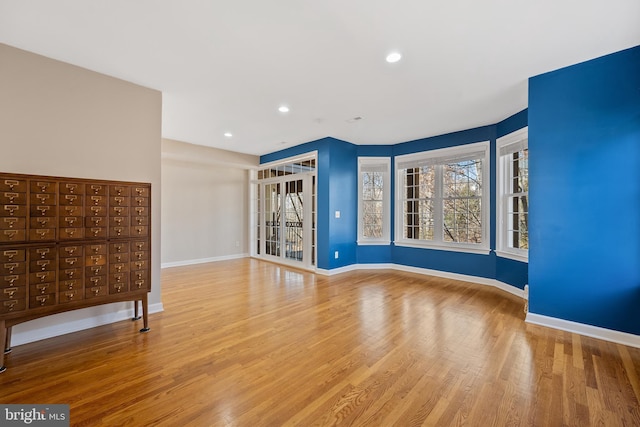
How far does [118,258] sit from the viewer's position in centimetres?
266

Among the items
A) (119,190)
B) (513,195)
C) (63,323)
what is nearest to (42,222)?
(119,190)

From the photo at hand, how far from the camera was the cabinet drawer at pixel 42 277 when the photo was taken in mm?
2205

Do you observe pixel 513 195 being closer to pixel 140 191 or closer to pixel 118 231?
pixel 140 191

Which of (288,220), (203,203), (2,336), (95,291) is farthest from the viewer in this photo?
(203,203)

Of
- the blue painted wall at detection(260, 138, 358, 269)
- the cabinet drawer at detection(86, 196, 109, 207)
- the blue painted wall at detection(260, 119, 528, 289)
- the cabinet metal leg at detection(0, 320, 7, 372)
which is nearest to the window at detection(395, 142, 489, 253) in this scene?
the blue painted wall at detection(260, 119, 528, 289)

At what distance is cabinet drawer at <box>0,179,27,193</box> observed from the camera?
6.81 ft

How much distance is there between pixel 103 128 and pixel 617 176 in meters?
5.30

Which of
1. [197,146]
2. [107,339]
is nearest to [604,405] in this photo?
[107,339]

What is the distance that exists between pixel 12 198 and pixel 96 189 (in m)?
0.54

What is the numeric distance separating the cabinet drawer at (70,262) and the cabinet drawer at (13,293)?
28 centimetres

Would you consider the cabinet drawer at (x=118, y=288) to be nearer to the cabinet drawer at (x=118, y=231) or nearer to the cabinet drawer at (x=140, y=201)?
the cabinet drawer at (x=118, y=231)

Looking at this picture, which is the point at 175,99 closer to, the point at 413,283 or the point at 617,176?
the point at 413,283

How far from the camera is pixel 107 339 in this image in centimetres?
258

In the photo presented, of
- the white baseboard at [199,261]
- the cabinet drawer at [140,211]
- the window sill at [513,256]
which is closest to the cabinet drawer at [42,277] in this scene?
the cabinet drawer at [140,211]
